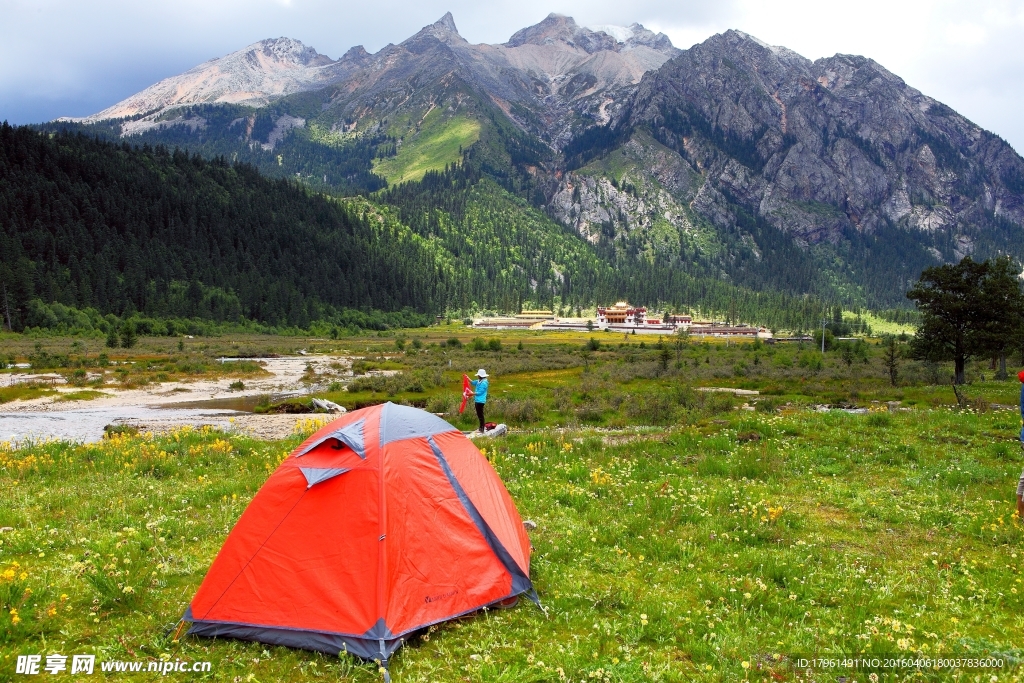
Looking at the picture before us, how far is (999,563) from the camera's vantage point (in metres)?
9.25

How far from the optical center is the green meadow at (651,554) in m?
7.03

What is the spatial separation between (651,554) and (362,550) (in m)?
5.00

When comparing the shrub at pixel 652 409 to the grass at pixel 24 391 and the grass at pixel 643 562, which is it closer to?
the grass at pixel 643 562

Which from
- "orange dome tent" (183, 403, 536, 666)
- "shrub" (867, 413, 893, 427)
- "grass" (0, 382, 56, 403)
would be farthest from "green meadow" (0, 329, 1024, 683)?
"grass" (0, 382, 56, 403)

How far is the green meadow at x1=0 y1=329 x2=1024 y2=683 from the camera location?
7027 mm

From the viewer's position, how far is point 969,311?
39.8 m

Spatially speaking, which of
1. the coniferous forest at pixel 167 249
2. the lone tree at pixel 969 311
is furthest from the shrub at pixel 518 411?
the coniferous forest at pixel 167 249

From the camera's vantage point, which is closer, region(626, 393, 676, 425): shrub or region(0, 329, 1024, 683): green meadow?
region(0, 329, 1024, 683): green meadow

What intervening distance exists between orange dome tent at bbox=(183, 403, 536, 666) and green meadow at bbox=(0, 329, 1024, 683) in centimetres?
31

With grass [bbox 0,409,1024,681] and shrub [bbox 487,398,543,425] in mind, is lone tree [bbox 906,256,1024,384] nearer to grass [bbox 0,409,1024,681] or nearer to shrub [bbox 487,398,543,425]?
grass [bbox 0,409,1024,681]

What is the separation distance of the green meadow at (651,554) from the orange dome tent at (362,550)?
1.01 ft

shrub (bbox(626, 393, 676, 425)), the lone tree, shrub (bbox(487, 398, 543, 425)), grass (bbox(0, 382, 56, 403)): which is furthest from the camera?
grass (bbox(0, 382, 56, 403))

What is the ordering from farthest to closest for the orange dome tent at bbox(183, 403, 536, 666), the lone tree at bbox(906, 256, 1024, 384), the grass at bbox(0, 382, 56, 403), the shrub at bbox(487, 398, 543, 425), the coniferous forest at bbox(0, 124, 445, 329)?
the coniferous forest at bbox(0, 124, 445, 329), the grass at bbox(0, 382, 56, 403), the lone tree at bbox(906, 256, 1024, 384), the shrub at bbox(487, 398, 543, 425), the orange dome tent at bbox(183, 403, 536, 666)

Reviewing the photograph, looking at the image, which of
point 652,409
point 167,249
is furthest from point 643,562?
point 167,249
